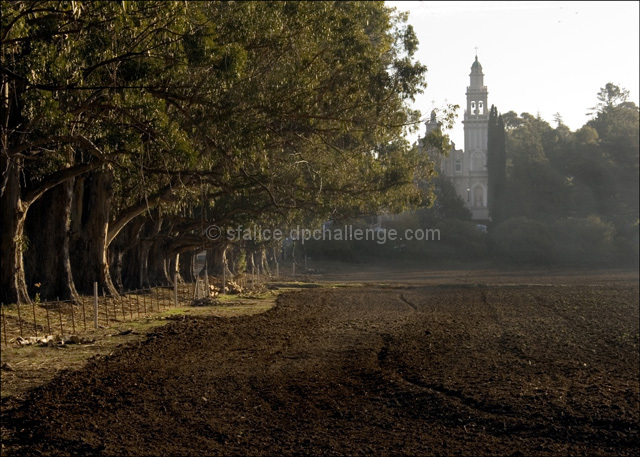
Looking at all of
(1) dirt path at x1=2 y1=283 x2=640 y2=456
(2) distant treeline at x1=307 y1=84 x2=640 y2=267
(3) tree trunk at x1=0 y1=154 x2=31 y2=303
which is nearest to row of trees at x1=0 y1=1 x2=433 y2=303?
(3) tree trunk at x1=0 y1=154 x2=31 y2=303

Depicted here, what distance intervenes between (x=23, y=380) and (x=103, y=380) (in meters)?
1.08

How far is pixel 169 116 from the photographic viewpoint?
62.2ft

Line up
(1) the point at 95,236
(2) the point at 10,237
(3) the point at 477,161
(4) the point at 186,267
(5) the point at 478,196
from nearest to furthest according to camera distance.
Result: (2) the point at 10,237 < (1) the point at 95,236 < (4) the point at 186,267 < (5) the point at 478,196 < (3) the point at 477,161

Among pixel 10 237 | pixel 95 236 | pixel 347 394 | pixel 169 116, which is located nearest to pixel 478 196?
pixel 95 236

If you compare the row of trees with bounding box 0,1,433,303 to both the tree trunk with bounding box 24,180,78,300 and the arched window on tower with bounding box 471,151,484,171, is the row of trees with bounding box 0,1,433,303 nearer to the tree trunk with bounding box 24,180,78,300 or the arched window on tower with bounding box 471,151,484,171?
the tree trunk with bounding box 24,180,78,300

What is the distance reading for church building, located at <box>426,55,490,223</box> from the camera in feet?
343

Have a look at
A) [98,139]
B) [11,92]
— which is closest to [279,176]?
[98,139]

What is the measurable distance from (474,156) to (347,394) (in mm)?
98165

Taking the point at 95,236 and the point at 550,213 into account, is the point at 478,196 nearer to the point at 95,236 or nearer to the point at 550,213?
the point at 550,213

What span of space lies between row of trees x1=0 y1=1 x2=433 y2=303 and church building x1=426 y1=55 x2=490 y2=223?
74.6m

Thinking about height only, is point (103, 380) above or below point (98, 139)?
below

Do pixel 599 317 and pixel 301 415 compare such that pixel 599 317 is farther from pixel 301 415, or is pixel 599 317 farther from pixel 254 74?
pixel 301 415

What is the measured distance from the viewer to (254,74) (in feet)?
66.3

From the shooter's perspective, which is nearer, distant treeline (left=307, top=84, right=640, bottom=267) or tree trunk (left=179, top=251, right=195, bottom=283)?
tree trunk (left=179, top=251, right=195, bottom=283)
